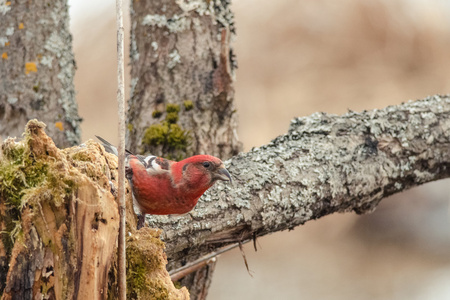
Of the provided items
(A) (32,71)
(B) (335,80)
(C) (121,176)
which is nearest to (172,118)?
(A) (32,71)

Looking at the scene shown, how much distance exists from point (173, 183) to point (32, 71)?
1.49 m

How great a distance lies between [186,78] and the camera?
398cm

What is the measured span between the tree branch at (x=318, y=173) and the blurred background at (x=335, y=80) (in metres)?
5.19

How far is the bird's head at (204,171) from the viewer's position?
2.87 meters

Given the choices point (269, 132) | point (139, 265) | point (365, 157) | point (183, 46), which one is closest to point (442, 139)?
point (365, 157)

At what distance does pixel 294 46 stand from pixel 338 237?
3.19 meters

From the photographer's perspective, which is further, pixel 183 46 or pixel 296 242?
pixel 296 242

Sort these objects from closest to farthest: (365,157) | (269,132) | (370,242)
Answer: (365,157)
(269,132)
(370,242)

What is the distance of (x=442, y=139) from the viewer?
381 centimetres

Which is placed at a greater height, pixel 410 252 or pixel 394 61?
pixel 394 61

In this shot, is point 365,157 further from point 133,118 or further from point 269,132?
point 269,132

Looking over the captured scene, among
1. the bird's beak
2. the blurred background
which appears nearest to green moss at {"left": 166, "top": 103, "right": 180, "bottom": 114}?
the bird's beak

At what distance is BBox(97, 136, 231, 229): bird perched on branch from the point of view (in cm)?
286

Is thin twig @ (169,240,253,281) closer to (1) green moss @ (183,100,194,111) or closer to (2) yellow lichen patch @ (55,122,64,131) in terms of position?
(1) green moss @ (183,100,194,111)
